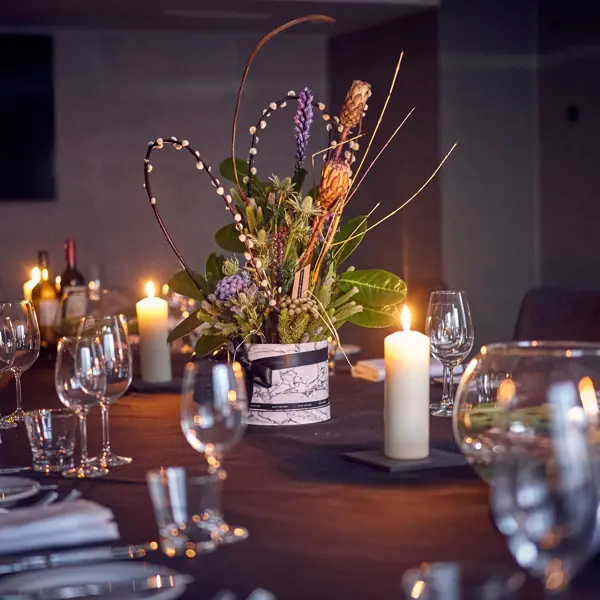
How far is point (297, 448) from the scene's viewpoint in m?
1.55

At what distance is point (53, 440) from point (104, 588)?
522mm

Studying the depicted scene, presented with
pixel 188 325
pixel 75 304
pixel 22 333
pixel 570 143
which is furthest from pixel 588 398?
pixel 570 143

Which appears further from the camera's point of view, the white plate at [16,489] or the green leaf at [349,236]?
the green leaf at [349,236]

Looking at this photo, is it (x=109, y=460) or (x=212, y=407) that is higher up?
(x=212, y=407)

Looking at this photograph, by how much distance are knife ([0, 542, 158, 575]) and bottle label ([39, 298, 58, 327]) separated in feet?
6.04

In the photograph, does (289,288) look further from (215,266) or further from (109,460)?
(109,460)

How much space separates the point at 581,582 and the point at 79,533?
487mm

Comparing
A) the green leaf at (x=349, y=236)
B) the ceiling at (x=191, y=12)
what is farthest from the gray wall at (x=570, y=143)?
the green leaf at (x=349, y=236)

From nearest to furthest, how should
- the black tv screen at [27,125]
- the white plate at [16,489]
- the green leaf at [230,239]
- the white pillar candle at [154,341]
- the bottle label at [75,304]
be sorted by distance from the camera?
the white plate at [16,489]
the green leaf at [230,239]
the white pillar candle at [154,341]
the bottle label at [75,304]
the black tv screen at [27,125]

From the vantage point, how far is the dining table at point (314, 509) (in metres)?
0.97

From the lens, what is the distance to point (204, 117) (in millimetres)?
5785

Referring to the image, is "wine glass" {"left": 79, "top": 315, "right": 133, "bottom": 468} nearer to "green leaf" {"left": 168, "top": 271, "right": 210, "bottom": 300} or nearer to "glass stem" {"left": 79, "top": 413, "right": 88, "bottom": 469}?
"glass stem" {"left": 79, "top": 413, "right": 88, "bottom": 469}

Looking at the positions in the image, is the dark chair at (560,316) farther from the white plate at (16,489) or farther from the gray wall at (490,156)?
the gray wall at (490,156)

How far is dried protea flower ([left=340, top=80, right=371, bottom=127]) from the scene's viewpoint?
1588 mm
